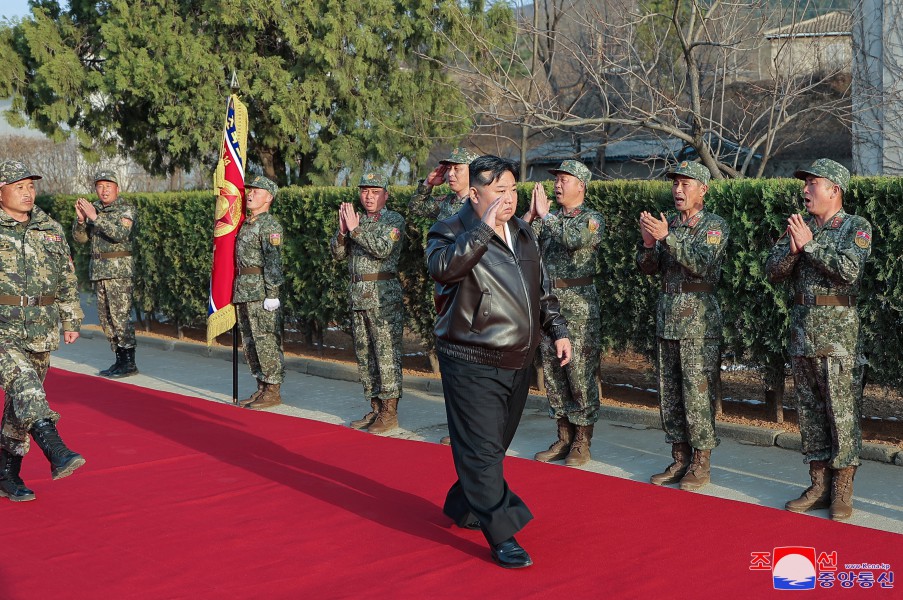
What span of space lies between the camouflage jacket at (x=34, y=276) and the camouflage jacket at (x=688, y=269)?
12.6 ft

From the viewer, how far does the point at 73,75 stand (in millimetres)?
17109

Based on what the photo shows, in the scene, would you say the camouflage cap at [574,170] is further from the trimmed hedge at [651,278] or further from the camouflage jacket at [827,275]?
the camouflage jacket at [827,275]

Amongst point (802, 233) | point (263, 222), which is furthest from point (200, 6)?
point (802, 233)

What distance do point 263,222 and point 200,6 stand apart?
901cm

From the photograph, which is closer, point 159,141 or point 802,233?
point 802,233

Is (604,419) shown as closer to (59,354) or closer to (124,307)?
(124,307)

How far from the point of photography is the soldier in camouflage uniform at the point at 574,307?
7.07 metres

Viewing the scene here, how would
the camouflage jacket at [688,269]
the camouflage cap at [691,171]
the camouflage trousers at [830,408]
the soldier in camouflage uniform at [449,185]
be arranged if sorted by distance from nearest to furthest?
the camouflage trousers at [830,408]
the camouflage jacket at [688,269]
the camouflage cap at [691,171]
the soldier in camouflage uniform at [449,185]

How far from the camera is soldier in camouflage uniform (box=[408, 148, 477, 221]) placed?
7699mm

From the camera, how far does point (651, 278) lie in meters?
8.28

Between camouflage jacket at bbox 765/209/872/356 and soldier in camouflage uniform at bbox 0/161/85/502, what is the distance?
430cm

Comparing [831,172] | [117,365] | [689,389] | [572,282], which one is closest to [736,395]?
[572,282]

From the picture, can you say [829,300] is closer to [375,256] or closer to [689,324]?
[689,324]

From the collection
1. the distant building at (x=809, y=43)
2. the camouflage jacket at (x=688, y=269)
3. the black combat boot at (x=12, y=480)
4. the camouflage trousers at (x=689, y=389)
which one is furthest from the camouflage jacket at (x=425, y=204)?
the distant building at (x=809, y=43)
